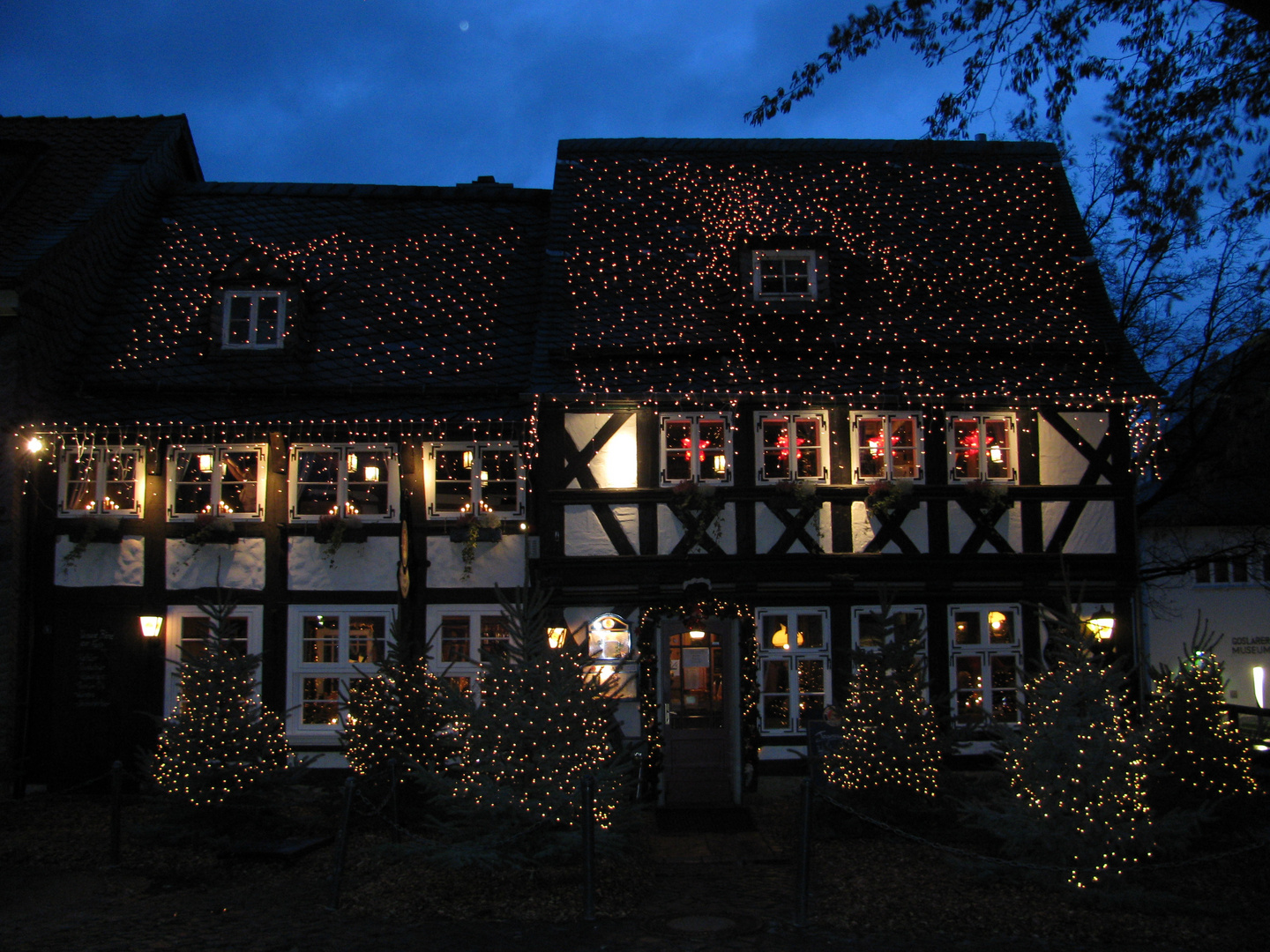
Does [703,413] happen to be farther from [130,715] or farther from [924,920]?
[130,715]

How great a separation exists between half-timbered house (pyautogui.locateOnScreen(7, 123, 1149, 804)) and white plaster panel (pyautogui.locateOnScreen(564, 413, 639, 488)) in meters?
0.04

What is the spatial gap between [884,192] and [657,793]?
35.9 ft

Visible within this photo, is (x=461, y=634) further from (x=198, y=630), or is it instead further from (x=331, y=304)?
(x=331, y=304)

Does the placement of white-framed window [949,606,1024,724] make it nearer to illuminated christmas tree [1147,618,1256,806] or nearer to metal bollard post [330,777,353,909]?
illuminated christmas tree [1147,618,1256,806]

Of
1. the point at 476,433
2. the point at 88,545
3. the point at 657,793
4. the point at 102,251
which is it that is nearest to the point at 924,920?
the point at 657,793

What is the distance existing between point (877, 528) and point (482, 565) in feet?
19.0

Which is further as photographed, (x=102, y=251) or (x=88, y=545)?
(x=102, y=251)

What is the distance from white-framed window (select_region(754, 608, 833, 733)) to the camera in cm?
1413

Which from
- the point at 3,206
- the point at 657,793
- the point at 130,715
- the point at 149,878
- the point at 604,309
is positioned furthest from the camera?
the point at 3,206

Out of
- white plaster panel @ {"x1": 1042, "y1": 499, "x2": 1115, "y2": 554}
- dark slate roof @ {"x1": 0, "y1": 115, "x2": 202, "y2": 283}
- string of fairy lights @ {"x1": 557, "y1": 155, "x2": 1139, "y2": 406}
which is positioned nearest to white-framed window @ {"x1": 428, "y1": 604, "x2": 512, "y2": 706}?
string of fairy lights @ {"x1": 557, "y1": 155, "x2": 1139, "y2": 406}

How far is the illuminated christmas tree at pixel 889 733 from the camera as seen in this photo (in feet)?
36.8

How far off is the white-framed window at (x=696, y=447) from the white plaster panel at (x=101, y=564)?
312 inches

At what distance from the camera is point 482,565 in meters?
14.5

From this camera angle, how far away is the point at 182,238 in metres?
17.1
